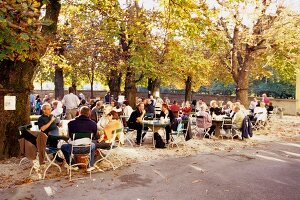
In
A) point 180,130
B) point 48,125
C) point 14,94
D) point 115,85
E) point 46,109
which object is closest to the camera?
point 48,125

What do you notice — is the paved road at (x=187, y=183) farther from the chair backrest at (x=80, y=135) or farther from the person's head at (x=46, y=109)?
the person's head at (x=46, y=109)

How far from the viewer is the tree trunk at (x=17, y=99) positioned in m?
10.9

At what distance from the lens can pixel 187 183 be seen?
8688 millimetres

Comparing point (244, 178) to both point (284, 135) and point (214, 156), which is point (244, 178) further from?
point (284, 135)

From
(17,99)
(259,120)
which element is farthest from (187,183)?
(259,120)

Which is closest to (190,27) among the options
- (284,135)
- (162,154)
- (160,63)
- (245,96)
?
(162,154)

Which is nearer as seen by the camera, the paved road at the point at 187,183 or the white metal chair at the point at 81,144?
the paved road at the point at 187,183

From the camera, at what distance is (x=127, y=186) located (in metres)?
8.34

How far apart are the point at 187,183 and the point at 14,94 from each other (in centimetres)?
561

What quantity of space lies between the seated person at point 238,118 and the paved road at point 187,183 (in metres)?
4.07

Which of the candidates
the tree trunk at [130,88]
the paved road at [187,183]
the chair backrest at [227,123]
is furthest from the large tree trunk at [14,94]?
the tree trunk at [130,88]

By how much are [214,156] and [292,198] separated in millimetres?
4487

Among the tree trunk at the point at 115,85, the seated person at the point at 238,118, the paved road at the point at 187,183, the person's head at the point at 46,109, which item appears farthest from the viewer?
the tree trunk at the point at 115,85

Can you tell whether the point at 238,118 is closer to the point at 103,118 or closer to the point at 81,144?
the point at 103,118
